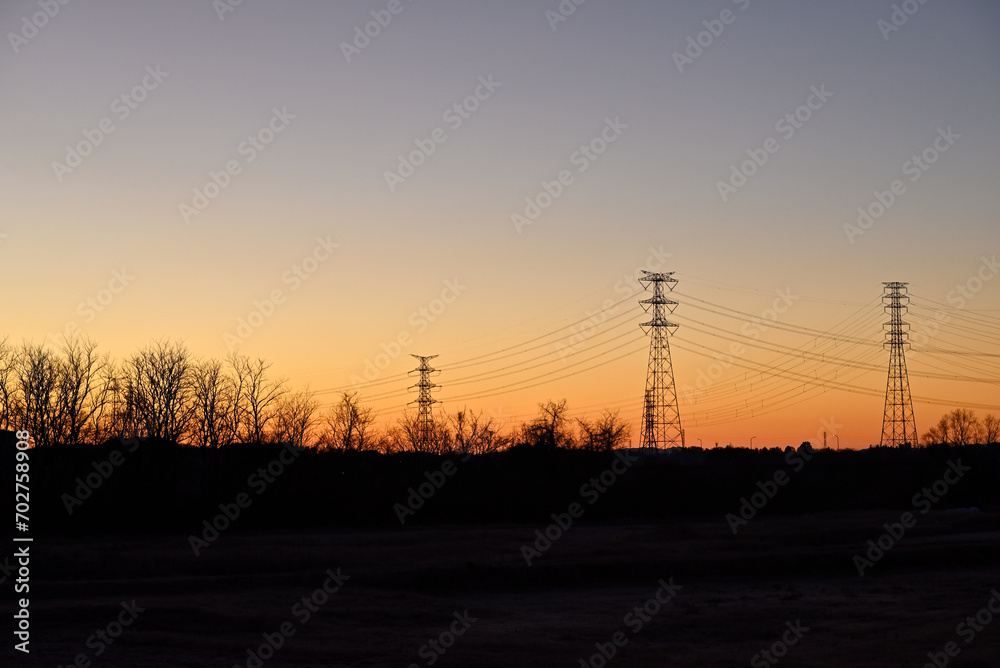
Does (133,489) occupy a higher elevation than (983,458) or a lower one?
lower

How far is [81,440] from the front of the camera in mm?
69438

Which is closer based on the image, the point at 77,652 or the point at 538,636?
the point at 77,652

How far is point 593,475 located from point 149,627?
200ft

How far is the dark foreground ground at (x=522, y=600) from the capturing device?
22.1 metres

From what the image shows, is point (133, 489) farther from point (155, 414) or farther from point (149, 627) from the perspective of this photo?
point (149, 627)

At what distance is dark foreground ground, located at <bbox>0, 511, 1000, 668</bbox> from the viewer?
22141mm

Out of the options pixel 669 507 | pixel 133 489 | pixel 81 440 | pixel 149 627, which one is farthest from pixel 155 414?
pixel 149 627

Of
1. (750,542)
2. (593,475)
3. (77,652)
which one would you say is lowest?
(77,652)

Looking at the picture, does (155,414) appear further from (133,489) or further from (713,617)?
(713,617)

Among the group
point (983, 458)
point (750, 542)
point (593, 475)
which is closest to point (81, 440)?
point (593, 475)

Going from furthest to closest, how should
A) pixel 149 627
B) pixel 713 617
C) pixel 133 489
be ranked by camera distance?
1. pixel 133 489
2. pixel 713 617
3. pixel 149 627

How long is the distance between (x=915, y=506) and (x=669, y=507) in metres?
20.6

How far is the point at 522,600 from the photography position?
33.0 meters

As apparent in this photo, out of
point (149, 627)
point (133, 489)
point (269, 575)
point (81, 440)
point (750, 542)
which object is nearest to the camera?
point (149, 627)
